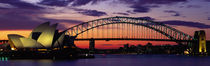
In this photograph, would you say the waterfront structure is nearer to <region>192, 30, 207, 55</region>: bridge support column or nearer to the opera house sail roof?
<region>192, 30, 207, 55</region>: bridge support column

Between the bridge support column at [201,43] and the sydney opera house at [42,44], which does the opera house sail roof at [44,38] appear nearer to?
the sydney opera house at [42,44]

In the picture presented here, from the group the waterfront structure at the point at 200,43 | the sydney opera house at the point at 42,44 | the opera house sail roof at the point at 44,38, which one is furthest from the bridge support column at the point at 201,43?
the opera house sail roof at the point at 44,38

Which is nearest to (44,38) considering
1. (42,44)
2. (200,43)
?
(42,44)

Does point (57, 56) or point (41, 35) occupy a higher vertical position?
point (41, 35)

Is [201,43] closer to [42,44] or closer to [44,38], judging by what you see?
[42,44]

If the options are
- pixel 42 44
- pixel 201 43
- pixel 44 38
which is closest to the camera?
pixel 44 38

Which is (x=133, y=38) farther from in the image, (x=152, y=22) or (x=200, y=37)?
(x=200, y=37)

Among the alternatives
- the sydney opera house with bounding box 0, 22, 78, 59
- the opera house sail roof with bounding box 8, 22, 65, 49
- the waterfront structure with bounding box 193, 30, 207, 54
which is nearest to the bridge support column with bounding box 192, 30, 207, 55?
the waterfront structure with bounding box 193, 30, 207, 54

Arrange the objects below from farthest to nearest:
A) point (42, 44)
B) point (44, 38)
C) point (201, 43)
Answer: point (201, 43) → point (42, 44) → point (44, 38)

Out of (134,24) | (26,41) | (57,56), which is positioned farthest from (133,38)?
(26,41)
